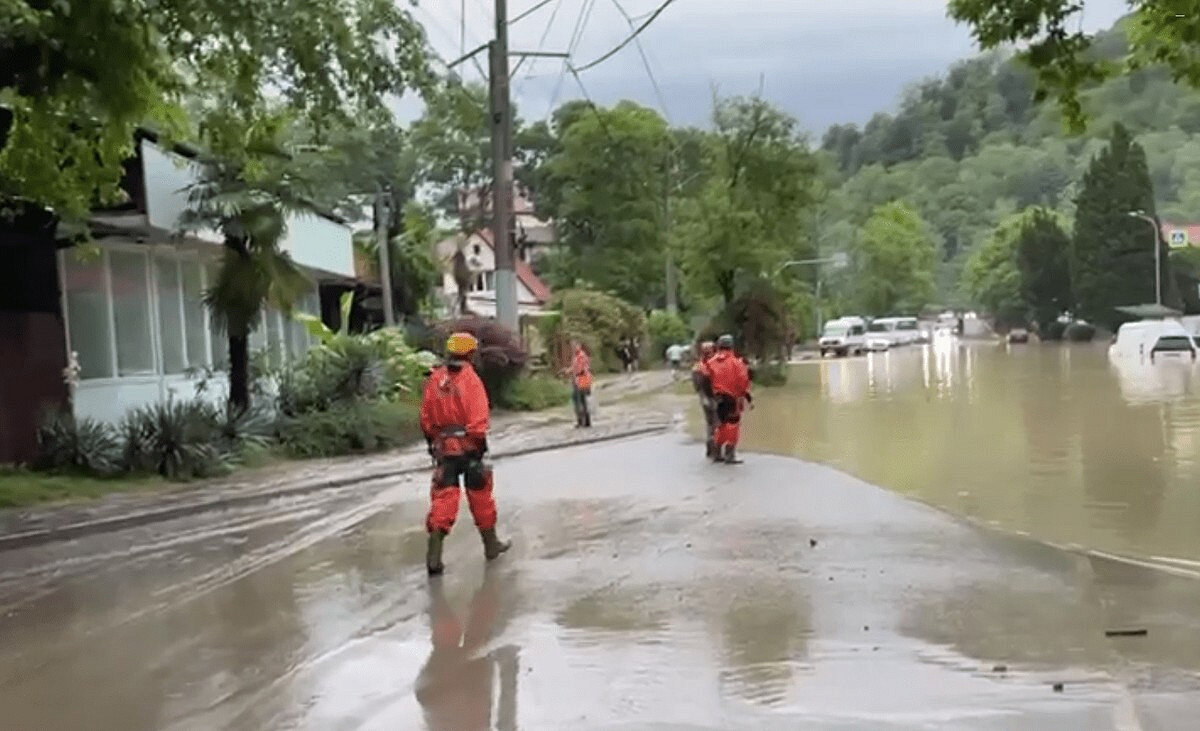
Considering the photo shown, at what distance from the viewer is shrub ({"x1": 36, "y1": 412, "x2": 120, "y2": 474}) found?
18219 mm

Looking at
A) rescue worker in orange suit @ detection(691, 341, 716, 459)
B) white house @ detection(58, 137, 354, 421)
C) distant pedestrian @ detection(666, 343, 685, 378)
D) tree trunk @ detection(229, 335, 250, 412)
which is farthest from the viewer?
distant pedestrian @ detection(666, 343, 685, 378)

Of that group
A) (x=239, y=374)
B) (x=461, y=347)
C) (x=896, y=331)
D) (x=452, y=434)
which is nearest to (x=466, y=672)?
(x=452, y=434)

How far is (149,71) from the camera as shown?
12.7 meters

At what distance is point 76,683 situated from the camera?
789cm

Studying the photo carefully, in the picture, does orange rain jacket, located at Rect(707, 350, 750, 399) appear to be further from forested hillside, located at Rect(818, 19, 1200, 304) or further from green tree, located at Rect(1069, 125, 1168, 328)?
green tree, located at Rect(1069, 125, 1168, 328)

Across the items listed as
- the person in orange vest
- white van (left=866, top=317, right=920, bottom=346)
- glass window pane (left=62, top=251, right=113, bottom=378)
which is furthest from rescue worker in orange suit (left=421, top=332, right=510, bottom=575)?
white van (left=866, top=317, right=920, bottom=346)

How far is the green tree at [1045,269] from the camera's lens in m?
97.7

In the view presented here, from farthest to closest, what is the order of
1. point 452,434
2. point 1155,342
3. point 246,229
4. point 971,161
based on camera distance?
point 971,161 < point 1155,342 < point 246,229 < point 452,434

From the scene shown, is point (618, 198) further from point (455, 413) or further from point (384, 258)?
point (455, 413)

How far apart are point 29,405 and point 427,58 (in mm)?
7369

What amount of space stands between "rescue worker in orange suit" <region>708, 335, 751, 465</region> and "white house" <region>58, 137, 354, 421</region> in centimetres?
746

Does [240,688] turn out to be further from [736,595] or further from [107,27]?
A: [107,27]

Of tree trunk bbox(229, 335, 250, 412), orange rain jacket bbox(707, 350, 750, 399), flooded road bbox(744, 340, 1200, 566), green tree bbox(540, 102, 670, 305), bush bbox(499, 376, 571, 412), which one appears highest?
green tree bbox(540, 102, 670, 305)

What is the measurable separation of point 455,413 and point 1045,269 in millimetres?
92848
